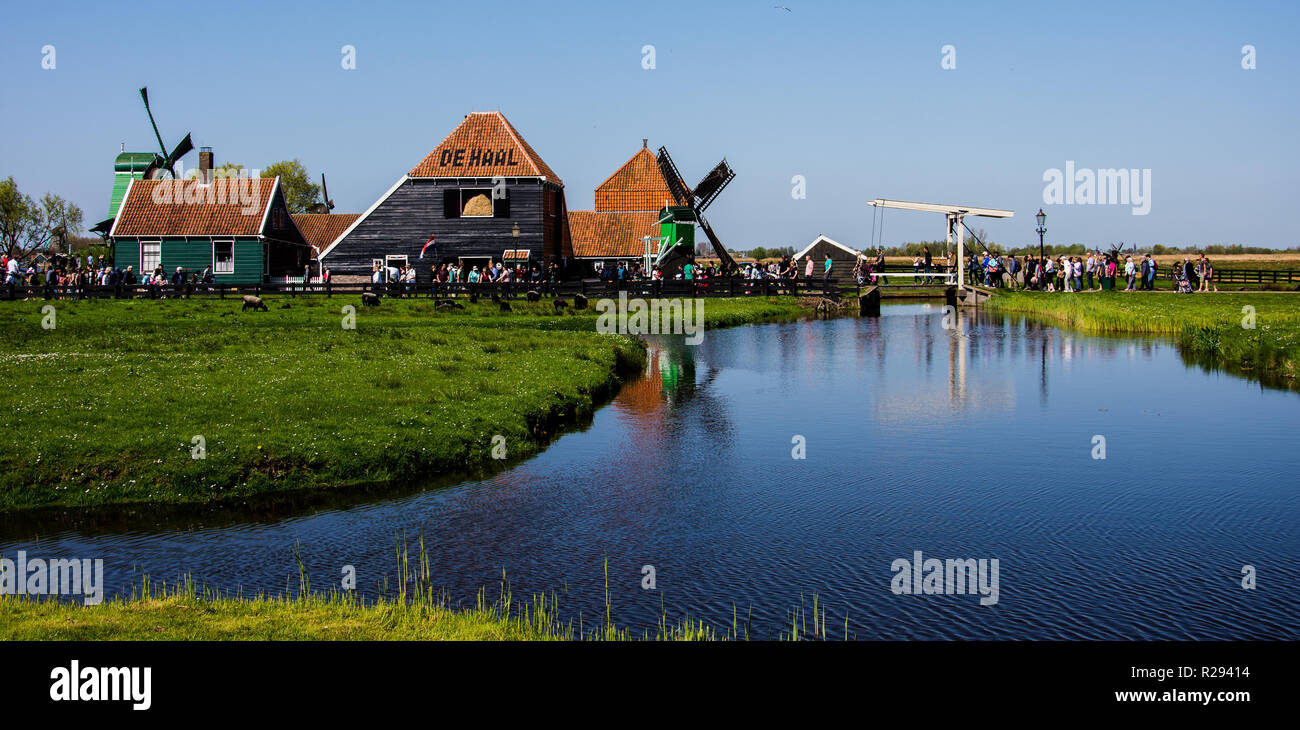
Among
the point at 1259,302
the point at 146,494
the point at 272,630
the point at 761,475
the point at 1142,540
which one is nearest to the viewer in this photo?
the point at 272,630

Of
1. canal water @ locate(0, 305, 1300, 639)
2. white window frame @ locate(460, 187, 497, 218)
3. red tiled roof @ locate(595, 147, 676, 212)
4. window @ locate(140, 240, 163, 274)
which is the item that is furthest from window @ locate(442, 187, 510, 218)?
canal water @ locate(0, 305, 1300, 639)

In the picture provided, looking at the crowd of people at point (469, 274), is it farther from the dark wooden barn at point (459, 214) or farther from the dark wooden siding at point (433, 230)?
the dark wooden siding at point (433, 230)

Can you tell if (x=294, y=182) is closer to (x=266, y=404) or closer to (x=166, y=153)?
(x=166, y=153)

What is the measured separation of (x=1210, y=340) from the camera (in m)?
34.8

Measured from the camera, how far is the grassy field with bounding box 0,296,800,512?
50.5 feet

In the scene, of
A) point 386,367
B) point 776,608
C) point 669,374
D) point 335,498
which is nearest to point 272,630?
point 776,608

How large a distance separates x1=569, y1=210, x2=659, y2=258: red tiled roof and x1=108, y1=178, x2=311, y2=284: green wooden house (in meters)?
23.9

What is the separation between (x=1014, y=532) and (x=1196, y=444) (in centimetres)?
789

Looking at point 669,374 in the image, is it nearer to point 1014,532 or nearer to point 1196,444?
point 1196,444

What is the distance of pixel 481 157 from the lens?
6319cm

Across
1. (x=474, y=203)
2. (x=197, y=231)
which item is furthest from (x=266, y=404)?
(x=197, y=231)

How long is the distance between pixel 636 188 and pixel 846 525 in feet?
246

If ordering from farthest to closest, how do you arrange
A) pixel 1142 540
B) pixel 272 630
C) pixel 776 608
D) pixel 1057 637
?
pixel 1142 540, pixel 776 608, pixel 1057 637, pixel 272 630

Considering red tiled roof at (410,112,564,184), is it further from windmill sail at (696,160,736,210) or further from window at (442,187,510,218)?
windmill sail at (696,160,736,210)
